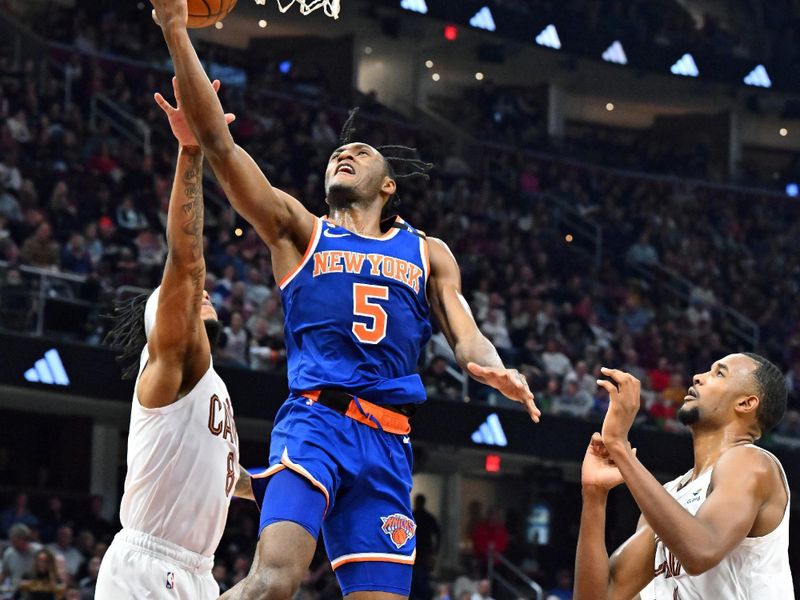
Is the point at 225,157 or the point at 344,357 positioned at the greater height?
the point at 225,157

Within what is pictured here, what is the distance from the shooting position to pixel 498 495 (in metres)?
23.4

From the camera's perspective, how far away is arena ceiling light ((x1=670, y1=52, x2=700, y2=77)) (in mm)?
29875

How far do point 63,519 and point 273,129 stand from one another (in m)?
8.97

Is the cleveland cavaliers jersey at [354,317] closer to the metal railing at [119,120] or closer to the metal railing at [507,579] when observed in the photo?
the metal railing at [507,579]

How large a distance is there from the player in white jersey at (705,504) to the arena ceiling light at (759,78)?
26606mm

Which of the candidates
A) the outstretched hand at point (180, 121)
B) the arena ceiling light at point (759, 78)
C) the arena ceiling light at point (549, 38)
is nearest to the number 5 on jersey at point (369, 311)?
the outstretched hand at point (180, 121)

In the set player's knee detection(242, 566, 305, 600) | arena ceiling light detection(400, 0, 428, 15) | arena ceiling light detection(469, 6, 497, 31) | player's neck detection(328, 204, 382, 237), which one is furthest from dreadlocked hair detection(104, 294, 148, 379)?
arena ceiling light detection(469, 6, 497, 31)

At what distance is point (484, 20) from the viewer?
27.4m

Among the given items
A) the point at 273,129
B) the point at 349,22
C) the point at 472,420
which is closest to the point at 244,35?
the point at 349,22

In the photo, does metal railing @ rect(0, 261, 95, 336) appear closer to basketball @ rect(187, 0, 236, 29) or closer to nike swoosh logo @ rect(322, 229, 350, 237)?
basketball @ rect(187, 0, 236, 29)

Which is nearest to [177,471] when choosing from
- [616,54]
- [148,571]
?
Result: [148,571]

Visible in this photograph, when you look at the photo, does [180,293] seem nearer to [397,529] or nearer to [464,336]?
[464,336]

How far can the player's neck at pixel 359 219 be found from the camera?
5.31 metres

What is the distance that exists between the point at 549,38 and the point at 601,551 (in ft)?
80.1
